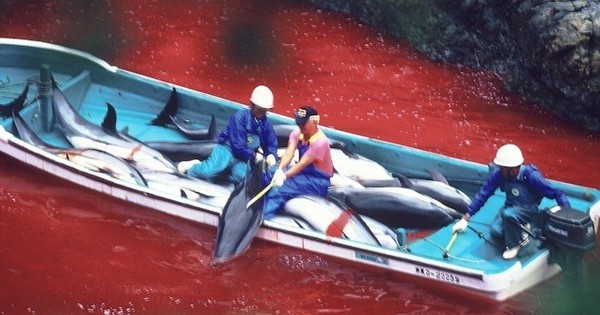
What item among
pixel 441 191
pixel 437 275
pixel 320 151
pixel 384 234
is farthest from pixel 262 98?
pixel 437 275

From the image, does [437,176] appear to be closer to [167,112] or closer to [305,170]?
[305,170]

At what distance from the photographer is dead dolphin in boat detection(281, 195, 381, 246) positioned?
880cm

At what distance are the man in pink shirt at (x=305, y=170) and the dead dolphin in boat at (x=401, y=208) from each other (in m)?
0.29

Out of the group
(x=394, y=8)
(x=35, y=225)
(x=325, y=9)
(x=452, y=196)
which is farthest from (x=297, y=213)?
(x=325, y=9)

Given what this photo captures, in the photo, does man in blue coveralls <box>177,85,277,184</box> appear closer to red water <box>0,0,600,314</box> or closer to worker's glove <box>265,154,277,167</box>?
worker's glove <box>265,154,277,167</box>

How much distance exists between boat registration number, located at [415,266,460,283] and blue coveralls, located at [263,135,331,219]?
1612 mm

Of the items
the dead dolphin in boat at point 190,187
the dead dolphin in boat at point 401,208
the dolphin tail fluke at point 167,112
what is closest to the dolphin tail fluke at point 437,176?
the dead dolphin in boat at point 401,208

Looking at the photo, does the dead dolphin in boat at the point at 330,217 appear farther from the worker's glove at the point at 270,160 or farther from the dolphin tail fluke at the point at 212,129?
the dolphin tail fluke at the point at 212,129

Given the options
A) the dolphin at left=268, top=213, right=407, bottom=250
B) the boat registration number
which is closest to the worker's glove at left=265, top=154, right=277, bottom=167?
the dolphin at left=268, top=213, right=407, bottom=250

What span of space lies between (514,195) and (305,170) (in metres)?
2.42

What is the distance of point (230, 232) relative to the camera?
888 centimetres

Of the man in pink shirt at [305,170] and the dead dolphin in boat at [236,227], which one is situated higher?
the man in pink shirt at [305,170]

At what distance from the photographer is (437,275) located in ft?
27.0

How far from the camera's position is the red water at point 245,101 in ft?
27.8
